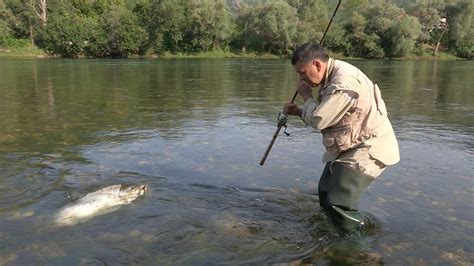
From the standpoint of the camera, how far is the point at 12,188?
7.18m

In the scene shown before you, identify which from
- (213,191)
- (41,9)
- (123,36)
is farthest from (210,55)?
(213,191)

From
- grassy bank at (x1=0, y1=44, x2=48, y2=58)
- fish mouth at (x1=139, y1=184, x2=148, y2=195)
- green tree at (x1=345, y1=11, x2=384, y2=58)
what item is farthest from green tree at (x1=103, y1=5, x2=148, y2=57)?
fish mouth at (x1=139, y1=184, x2=148, y2=195)

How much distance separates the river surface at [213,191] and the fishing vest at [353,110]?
1324 mm

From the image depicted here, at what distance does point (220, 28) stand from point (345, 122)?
200ft

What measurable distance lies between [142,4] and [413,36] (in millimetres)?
40148

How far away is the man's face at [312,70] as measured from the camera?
191 inches

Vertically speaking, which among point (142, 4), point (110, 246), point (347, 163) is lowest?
point (110, 246)

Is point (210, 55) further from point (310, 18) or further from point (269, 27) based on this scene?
point (310, 18)

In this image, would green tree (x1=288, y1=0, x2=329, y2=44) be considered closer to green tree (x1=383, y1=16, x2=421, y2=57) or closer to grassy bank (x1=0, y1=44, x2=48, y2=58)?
green tree (x1=383, y1=16, x2=421, y2=57)

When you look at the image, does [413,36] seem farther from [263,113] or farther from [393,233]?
[393,233]

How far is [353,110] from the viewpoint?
4.80 m

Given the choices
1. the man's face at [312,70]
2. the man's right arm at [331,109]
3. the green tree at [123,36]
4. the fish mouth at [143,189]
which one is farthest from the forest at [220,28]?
the man's right arm at [331,109]

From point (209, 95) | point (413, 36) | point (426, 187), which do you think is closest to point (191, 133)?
point (426, 187)

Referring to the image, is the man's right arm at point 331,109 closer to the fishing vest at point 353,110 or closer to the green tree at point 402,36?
the fishing vest at point 353,110
